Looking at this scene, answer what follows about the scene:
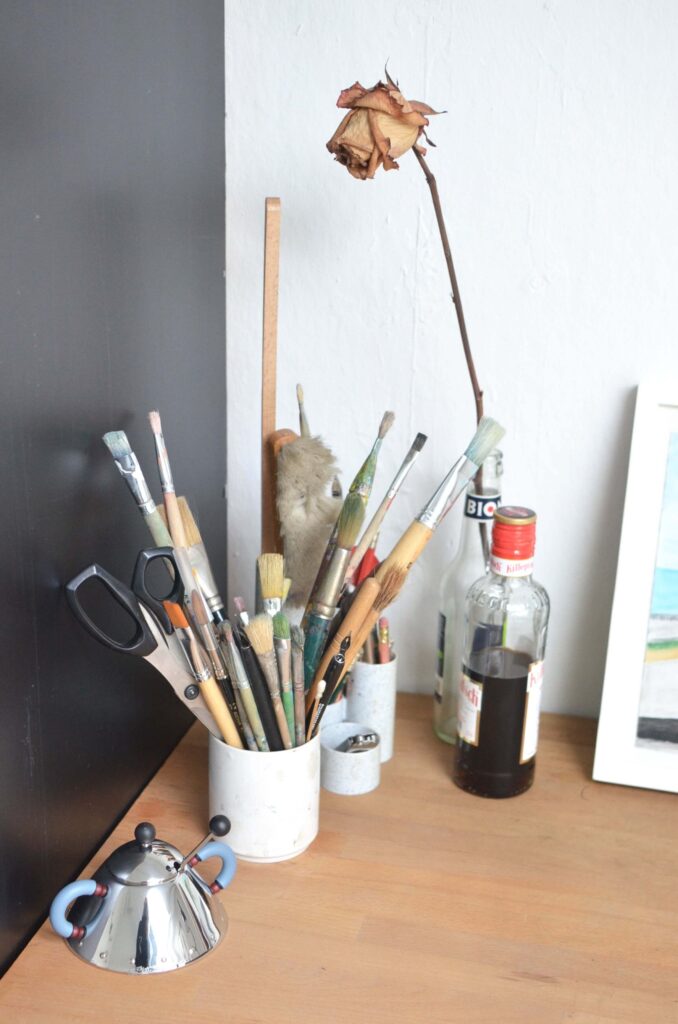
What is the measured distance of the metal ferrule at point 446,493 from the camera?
0.82m

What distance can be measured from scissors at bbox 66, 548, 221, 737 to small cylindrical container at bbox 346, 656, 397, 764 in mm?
182

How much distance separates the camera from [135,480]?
2.46 ft

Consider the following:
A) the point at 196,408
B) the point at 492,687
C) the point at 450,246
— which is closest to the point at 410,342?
the point at 450,246

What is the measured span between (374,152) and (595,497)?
1.35 feet

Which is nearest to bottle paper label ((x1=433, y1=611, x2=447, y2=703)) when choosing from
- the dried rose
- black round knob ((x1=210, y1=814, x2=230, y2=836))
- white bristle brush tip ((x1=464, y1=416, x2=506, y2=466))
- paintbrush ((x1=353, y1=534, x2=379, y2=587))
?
paintbrush ((x1=353, y1=534, x2=379, y2=587))

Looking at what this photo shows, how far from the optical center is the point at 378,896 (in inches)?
30.1

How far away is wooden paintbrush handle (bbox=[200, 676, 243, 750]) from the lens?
776mm

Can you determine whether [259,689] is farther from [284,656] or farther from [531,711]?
[531,711]

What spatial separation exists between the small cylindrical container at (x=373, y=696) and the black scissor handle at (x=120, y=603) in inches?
9.7

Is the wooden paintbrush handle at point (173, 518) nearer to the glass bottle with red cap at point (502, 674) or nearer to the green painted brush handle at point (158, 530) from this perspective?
the green painted brush handle at point (158, 530)

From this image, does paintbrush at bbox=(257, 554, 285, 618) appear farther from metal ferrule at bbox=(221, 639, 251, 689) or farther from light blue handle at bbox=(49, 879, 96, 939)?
light blue handle at bbox=(49, 879, 96, 939)

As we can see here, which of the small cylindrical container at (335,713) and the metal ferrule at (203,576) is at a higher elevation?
the metal ferrule at (203,576)

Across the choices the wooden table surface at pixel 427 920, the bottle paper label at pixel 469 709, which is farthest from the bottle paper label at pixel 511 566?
the wooden table surface at pixel 427 920

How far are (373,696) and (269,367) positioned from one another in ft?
1.05
